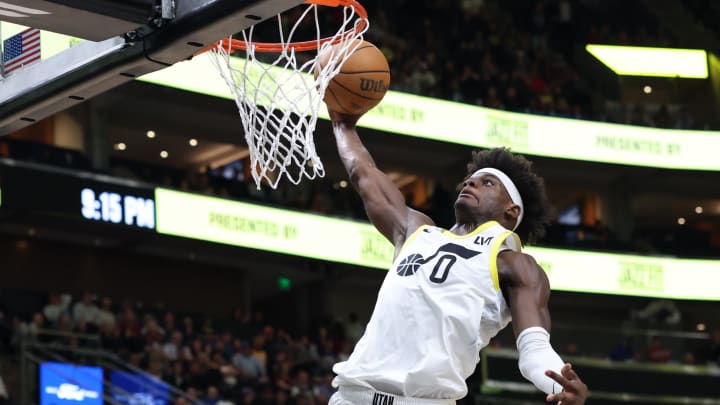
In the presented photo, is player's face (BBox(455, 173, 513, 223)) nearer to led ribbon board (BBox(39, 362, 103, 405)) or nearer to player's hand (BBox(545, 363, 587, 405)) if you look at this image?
player's hand (BBox(545, 363, 587, 405))

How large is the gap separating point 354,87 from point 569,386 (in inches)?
83.3

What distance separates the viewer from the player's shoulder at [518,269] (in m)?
4.95

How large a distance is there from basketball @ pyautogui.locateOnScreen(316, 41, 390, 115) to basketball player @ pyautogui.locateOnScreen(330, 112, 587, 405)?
0.83 meters

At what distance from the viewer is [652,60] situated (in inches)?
1046

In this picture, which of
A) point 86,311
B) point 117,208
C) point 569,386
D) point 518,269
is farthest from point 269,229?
point 569,386

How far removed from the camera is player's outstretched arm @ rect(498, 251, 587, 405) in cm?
434

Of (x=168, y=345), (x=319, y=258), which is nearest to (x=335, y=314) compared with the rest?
(x=319, y=258)

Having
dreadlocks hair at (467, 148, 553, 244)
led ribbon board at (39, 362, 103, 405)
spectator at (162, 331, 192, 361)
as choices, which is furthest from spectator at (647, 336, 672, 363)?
dreadlocks hair at (467, 148, 553, 244)

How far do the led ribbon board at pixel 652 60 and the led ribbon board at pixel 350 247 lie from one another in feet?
Answer: 15.6

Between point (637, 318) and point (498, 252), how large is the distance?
19802mm

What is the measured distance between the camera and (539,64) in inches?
1006

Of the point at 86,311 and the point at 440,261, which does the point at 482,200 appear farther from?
the point at 86,311

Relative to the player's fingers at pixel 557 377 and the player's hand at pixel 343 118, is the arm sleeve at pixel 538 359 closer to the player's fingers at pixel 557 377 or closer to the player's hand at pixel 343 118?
the player's fingers at pixel 557 377

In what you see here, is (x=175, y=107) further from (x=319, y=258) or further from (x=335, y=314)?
(x=335, y=314)
